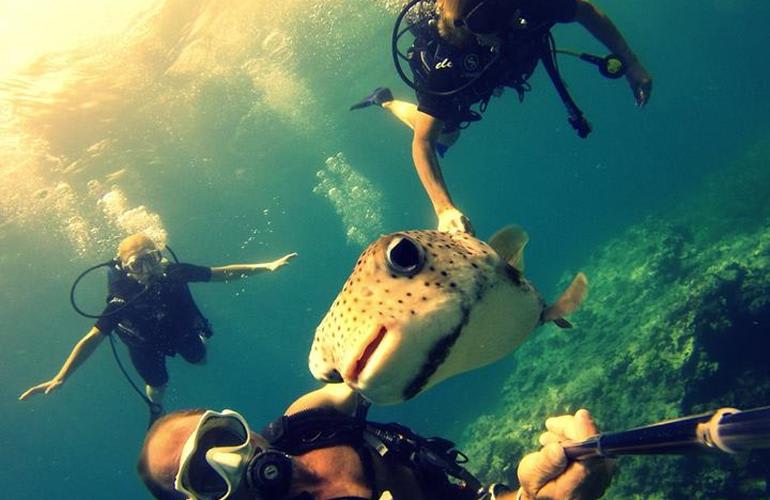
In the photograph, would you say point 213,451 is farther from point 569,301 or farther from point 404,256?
point 569,301

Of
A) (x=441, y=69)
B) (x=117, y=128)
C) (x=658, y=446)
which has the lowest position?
(x=658, y=446)

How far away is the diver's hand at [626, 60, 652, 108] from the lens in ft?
14.2

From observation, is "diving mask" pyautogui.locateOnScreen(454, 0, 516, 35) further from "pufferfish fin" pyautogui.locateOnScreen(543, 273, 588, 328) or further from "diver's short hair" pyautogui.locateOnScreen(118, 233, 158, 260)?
"diver's short hair" pyautogui.locateOnScreen(118, 233, 158, 260)

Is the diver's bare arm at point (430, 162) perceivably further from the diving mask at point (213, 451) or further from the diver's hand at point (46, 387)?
the diver's hand at point (46, 387)

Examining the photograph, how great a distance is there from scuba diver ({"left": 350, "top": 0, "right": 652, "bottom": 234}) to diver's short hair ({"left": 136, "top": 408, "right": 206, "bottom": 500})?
199cm

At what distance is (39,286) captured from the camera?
35188 mm

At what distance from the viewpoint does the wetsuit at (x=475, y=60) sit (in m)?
3.62

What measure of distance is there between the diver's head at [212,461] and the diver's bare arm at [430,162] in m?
1.68

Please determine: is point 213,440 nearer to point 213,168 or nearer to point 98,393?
point 213,168

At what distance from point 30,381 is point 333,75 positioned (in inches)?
2033

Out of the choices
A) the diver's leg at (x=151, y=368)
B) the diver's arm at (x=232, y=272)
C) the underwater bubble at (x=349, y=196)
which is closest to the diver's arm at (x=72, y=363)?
the diver's leg at (x=151, y=368)

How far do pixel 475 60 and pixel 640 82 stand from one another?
1696 millimetres

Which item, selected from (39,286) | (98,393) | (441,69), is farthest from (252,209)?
(441,69)

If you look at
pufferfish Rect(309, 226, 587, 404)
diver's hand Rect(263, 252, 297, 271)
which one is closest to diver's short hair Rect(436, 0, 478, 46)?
pufferfish Rect(309, 226, 587, 404)
